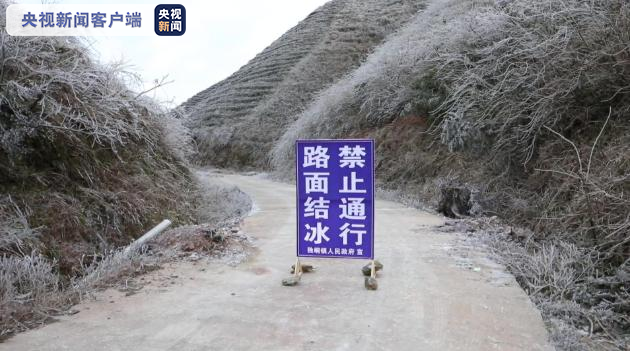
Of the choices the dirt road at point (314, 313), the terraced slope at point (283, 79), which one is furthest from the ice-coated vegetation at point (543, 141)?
the terraced slope at point (283, 79)

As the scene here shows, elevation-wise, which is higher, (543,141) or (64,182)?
(543,141)

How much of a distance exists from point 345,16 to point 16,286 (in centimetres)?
4670

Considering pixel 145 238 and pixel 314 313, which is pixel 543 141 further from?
pixel 145 238

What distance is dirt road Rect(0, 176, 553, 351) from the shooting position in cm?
377

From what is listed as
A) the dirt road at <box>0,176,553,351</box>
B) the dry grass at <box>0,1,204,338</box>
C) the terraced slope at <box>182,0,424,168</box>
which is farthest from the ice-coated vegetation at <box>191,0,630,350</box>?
the terraced slope at <box>182,0,424,168</box>

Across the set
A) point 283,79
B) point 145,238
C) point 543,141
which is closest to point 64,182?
point 145,238

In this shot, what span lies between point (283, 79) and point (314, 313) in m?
38.5

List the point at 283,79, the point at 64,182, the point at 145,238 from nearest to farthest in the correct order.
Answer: the point at 145,238 < the point at 64,182 < the point at 283,79

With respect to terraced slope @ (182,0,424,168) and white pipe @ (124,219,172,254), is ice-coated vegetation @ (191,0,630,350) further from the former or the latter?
terraced slope @ (182,0,424,168)

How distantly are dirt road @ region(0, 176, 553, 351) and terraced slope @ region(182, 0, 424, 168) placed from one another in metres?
27.7

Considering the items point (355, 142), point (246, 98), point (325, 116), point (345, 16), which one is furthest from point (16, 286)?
point (345, 16)

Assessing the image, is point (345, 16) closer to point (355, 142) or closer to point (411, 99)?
point (411, 99)

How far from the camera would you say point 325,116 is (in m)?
22.8

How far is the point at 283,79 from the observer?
4169cm
